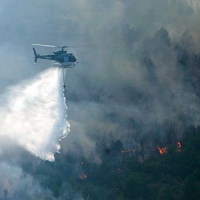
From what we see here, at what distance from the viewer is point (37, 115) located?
2234 inches

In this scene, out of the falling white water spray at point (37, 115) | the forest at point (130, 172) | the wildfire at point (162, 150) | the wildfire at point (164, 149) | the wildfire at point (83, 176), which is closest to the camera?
the falling white water spray at point (37, 115)

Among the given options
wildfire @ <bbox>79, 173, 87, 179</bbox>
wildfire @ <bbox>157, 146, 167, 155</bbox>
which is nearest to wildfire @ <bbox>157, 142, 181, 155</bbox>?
wildfire @ <bbox>157, 146, 167, 155</bbox>

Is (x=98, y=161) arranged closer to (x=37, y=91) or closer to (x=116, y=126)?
(x=116, y=126)

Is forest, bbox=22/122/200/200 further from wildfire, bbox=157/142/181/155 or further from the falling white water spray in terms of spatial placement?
the falling white water spray

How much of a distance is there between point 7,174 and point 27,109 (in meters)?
8.46

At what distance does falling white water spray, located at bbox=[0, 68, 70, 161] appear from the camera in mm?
54812

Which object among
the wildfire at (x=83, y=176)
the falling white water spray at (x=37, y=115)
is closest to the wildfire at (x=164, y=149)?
the wildfire at (x=83, y=176)

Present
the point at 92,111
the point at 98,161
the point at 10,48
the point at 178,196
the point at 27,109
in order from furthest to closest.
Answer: the point at 10,48, the point at 92,111, the point at 98,161, the point at 27,109, the point at 178,196

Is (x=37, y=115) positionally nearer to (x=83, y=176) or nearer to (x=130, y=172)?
(x=83, y=176)

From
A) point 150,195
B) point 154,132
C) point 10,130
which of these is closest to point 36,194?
point 10,130

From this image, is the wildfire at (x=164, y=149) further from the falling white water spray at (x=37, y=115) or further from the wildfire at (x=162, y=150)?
the falling white water spray at (x=37, y=115)

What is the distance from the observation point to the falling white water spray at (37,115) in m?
54.8

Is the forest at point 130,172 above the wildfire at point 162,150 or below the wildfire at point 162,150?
below

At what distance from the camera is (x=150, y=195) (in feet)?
183
